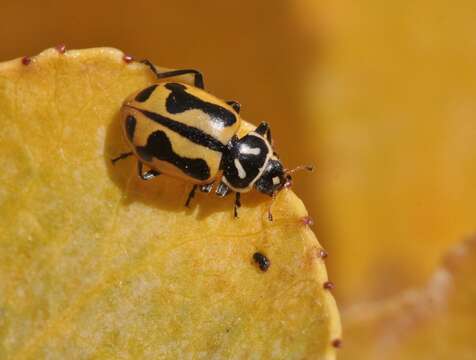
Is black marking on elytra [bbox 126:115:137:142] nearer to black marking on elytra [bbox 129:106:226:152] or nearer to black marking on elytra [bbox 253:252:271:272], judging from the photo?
black marking on elytra [bbox 129:106:226:152]

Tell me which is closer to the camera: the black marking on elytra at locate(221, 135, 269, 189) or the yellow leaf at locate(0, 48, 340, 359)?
the yellow leaf at locate(0, 48, 340, 359)

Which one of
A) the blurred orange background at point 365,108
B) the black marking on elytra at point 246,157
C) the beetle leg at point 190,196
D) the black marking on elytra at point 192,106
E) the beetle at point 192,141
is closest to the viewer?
the beetle leg at point 190,196

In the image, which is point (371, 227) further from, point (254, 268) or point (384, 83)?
point (254, 268)

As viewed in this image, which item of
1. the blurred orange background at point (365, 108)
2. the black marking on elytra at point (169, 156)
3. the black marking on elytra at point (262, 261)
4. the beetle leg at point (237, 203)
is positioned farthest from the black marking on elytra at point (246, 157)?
the black marking on elytra at point (262, 261)

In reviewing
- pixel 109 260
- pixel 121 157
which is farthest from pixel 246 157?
pixel 109 260

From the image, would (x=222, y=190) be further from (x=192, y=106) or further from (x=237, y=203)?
(x=192, y=106)

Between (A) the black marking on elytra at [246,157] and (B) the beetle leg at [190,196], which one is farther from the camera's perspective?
(A) the black marking on elytra at [246,157]

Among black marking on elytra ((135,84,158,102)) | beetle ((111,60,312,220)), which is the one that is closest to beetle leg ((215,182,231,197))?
beetle ((111,60,312,220))

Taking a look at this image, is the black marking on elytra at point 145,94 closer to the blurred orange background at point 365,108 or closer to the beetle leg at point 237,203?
the beetle leg at point 237,203
